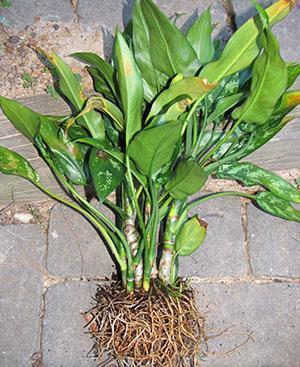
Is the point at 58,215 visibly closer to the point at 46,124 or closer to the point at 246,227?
the point at 46,124

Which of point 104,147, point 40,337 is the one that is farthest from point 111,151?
point 40,337

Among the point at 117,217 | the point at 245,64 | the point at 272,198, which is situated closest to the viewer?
the point at 245,64

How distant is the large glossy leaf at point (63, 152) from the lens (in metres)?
1.50

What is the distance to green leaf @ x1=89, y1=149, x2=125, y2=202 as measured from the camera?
146 centimetres

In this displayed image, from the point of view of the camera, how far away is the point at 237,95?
1.50 m

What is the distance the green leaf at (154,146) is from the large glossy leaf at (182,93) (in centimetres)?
10

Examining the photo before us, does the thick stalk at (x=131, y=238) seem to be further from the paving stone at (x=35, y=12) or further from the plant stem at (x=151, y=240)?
the paving stone at (x=35, y=12)

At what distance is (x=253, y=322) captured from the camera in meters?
1.71

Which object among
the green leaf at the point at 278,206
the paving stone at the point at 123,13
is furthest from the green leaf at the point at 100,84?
the green leaf at the point at 278,206

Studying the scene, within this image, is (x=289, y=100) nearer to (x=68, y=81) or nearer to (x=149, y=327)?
(x=68, y=81)

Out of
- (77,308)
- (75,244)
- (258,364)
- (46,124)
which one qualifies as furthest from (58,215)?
(258,364)

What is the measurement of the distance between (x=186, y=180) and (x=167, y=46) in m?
0.31

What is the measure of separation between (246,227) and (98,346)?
21.7 inches

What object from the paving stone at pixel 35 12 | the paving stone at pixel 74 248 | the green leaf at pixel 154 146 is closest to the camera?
the green leaf at pixel 154 146
